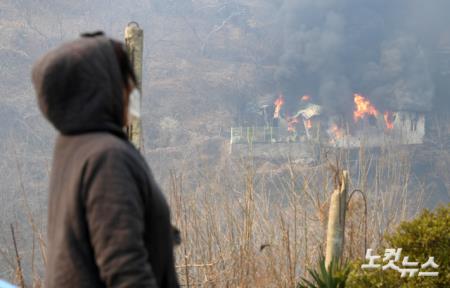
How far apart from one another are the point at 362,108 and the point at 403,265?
24.2 metres

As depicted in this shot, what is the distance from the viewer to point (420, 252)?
3385 mm

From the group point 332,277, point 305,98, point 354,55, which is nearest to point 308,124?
point 305,98

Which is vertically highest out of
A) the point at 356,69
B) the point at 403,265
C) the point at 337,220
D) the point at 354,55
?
the point at 354,55

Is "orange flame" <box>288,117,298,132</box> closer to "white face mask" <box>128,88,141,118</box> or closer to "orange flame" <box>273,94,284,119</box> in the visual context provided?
"orange flame" <box>273,94,284,119</box>

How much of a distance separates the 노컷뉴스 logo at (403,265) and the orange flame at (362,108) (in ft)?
76.2

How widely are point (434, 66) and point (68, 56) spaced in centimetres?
3261

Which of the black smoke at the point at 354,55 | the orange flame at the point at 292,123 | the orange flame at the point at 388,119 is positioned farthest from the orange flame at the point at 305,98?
the orange flame at the point at 388,119

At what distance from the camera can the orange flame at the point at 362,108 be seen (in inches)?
1043

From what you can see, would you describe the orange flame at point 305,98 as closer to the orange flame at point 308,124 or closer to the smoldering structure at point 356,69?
the smoldering structure at point 356,69

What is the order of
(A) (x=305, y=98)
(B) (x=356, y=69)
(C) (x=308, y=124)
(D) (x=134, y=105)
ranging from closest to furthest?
(D) (x=134, y=105)
(C) (x=308, y=124)
(A) (x=305, y=98)
(B) (x=356, y=69)

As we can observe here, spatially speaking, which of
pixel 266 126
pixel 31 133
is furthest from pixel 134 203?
pixel 266 126

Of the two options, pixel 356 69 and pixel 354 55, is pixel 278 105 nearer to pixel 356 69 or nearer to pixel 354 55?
pixel 356 69

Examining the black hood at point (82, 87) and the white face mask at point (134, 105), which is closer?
the black hood at point (82, 87)

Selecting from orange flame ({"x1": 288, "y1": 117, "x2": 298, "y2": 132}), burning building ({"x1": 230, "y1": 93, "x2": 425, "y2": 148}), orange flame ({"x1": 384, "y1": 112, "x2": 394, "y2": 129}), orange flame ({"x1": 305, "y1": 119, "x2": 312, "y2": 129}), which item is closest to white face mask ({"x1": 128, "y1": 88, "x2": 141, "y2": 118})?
burning building ({"x1": 230, "y1": 93, "x2": 425, "y2": 148})
